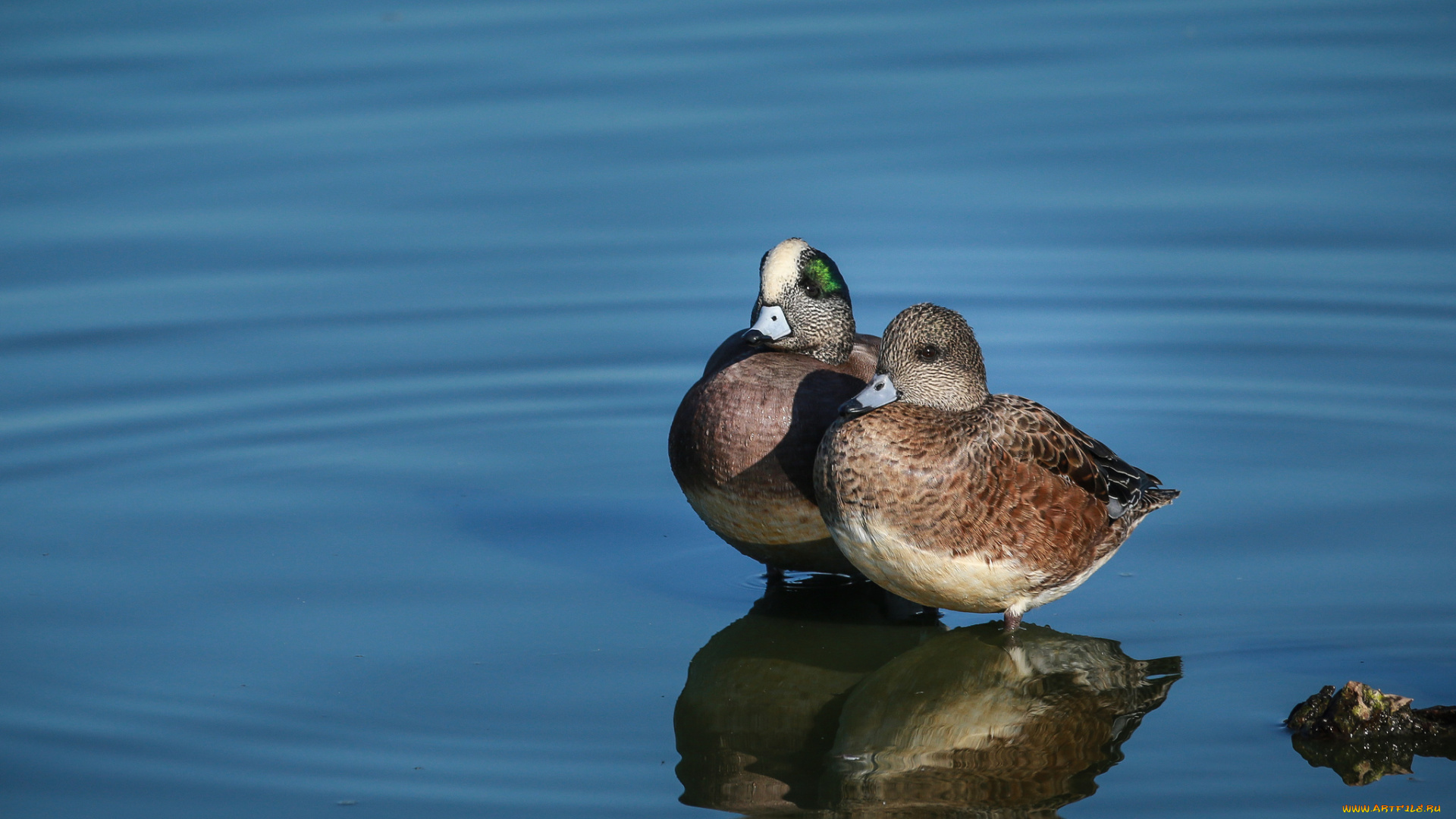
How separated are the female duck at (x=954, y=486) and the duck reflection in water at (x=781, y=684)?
0.29m

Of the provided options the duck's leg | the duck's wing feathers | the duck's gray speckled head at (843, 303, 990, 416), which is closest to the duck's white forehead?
the duck's gray speckled head at (843, 303, 990, 416)

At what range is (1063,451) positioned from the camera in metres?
5.40

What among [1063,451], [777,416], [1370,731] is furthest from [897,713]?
[1370,731]

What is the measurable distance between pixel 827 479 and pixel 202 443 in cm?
314

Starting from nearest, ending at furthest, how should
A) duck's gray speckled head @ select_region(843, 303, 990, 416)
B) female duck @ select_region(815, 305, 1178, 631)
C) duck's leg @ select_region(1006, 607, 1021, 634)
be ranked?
female duck @ select_region(815, 305, 1178, 631) → duck's gray speckled head @ select_region(843, 303, 990, 416) → duck's leg @ select_region(1006, 607, 1021, 634)

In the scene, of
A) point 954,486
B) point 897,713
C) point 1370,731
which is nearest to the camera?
point 1370,731

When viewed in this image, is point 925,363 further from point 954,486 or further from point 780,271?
point 780,271

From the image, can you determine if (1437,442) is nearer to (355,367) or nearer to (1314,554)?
(1314,554)

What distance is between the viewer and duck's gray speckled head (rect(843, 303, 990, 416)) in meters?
5.27

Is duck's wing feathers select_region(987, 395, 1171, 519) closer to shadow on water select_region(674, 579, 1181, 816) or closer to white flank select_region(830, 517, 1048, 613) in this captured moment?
white flank select_region(830, 517, 1048, 613)

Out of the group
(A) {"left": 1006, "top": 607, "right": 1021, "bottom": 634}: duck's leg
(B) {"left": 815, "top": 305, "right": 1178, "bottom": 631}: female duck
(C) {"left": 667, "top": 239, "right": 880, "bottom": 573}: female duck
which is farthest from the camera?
(C) {"left": 667, "top": 239, "right": 880, "bottom": 573}: female duck

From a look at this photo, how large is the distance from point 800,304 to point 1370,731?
227 cm

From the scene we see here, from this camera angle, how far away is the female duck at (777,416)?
221 inches

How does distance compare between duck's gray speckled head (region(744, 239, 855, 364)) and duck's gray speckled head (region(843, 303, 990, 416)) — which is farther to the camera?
duck's gray speckled head (region(744, 239, 855, 364))
